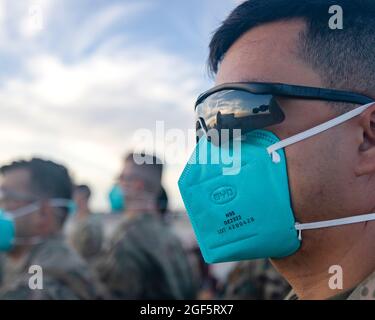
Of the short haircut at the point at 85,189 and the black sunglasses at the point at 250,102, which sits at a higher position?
the black sunglasses at the point at 250,102

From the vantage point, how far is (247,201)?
5.67ft

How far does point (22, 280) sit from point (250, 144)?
2444 mm

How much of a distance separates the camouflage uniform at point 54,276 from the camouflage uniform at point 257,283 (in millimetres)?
1105

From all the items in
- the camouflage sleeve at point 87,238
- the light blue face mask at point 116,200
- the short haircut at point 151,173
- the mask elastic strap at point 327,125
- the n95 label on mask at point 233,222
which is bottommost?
the camouflage sleeve at point 87,238

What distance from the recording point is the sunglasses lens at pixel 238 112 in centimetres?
170

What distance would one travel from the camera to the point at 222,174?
1785mm

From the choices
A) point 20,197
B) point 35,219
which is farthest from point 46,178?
point 35,219

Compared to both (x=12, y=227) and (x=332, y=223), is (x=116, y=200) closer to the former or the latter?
(x=12, y=227)

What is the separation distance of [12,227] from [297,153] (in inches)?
144

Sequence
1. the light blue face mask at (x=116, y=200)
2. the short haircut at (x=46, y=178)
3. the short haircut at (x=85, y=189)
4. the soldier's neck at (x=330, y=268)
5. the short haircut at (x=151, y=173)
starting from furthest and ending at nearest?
the short haircut at (x=85, y=189) < the light blue face mask at (x=116, y=200) < the short haircut at (x=151, y=173) < the short haircut at (x=46, y=178) < the soldier's neck at (x=330, y=268)

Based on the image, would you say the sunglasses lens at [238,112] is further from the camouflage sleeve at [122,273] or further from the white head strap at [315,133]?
the camouflage sleeve at [122,273]

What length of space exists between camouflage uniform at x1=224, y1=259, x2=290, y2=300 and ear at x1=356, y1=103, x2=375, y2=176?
2592 millimetres

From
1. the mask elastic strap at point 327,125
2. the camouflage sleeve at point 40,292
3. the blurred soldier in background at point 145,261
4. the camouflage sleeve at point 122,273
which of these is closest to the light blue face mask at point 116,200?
the blurred soldier in background at point 145,261
